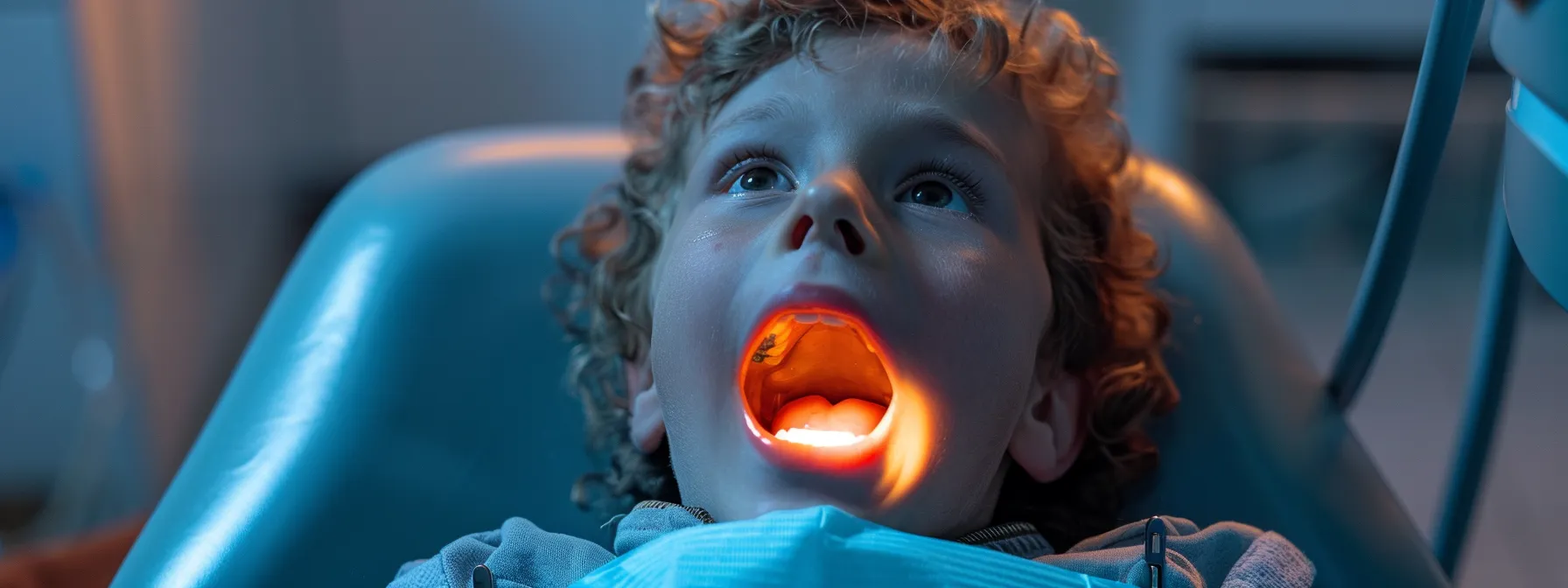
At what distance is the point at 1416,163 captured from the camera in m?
0.77

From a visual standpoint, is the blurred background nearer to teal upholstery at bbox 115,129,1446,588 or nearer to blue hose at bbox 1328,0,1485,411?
teal upholstery at bbox 115,129,1446,588

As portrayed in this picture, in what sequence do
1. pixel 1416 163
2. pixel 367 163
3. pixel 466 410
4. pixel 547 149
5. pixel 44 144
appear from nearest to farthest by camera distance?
pixel 1416 163, pixel 466 410, pixel 547 149, pixel 44 144, pixel 367 163

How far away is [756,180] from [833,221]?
0.12 metres

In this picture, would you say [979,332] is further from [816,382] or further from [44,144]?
[44,144]

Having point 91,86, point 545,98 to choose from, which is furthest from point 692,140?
point 545,98

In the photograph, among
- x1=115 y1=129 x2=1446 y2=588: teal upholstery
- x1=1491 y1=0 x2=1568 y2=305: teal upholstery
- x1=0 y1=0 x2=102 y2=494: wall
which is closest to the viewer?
x1=1491 y1=0 x2=1568 y2=305: teal upholstery

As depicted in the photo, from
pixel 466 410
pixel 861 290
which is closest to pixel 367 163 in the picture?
pixel 466 410

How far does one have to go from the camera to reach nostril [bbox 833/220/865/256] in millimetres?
659

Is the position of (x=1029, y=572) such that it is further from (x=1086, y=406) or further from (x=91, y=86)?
(x=91, y=86)

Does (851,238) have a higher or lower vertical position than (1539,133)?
lower

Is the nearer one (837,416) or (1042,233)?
(837,416)

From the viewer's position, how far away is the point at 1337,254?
286 centimetres

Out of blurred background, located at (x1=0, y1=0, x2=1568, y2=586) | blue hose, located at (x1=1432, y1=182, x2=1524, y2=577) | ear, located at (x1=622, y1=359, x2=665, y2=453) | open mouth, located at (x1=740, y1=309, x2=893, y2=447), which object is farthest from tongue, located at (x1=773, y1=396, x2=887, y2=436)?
blurred background, located at (x1=0, y1=0, x2=1568, y2=586)

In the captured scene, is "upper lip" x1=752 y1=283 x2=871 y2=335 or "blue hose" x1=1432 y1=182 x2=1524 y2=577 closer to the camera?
"upper lip" x1=752 y1=283 x2=871 y2=335
